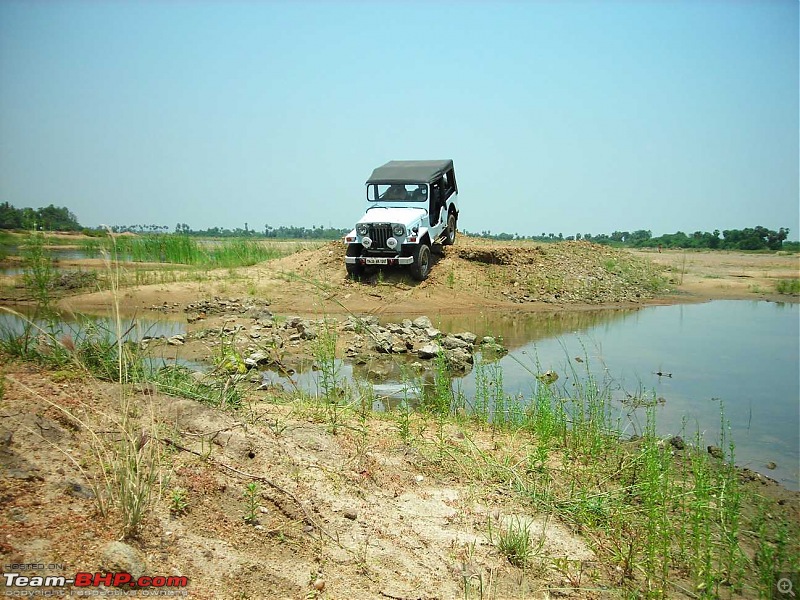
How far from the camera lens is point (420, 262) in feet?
50.1

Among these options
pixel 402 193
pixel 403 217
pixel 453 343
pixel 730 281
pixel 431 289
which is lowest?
pixel 453 343

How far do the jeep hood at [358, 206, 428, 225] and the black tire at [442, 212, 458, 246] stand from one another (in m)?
2.78

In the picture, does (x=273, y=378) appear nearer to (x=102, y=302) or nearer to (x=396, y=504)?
(x=396, y=504)

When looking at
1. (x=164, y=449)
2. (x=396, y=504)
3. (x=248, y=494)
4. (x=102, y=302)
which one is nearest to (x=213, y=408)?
(x=164, y=449)

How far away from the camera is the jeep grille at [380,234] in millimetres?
14742

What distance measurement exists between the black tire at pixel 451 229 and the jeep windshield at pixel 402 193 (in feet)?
8.09

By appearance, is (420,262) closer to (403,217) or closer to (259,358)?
(403,217)

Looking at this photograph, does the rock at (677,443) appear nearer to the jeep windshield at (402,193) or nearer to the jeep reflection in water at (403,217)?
the jeep reflection in water at (403,217)

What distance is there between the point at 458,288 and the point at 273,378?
931cm

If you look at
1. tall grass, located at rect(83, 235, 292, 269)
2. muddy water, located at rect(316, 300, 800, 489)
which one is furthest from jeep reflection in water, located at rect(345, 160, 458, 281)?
tall grass, located at rect(83, 235, 292, 269)

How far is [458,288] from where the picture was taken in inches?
621

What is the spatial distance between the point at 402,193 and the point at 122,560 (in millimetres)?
14441

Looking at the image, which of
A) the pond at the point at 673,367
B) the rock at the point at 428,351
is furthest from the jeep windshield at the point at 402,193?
the rock at the point at 428,351

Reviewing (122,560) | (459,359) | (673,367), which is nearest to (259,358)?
(459,359)
